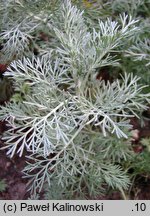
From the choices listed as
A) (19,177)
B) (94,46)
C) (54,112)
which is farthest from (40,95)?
(19,177)

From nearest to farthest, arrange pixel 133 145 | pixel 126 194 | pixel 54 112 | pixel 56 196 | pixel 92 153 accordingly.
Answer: pixel 54 112
pixel 92 153
pixel 56 196
pixel 126 194
pixel 133 145

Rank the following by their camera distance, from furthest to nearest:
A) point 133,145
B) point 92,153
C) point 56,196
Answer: point 133,145, point 56,196, point 92,153

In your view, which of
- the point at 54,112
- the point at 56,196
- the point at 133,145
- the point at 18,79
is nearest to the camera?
the point at 54,112

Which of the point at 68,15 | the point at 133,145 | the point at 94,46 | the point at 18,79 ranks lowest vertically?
the point at 133,145

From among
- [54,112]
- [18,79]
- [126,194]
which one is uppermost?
[18,79]

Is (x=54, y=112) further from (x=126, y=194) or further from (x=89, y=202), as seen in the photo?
(x=126, y=194)

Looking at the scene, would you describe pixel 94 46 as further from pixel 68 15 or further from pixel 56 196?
pixel 56 196

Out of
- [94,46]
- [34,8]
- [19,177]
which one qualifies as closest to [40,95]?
[94,46]

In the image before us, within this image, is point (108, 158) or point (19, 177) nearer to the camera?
point (108, 158)

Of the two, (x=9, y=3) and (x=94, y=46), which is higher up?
(x=9, y=3)
